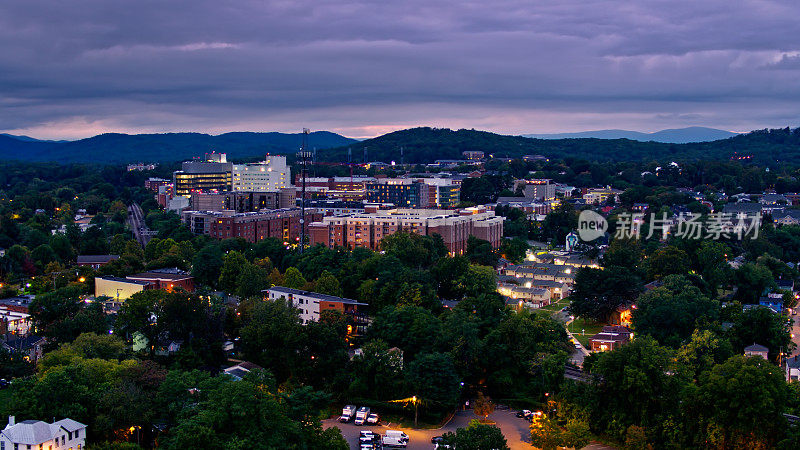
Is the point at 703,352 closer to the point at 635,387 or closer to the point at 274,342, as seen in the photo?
the point at 635,387

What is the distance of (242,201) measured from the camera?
49.0m

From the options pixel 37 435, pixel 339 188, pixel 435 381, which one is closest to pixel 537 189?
pixel 339 188

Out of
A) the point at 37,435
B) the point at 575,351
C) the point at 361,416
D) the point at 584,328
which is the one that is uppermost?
the point at 37,435

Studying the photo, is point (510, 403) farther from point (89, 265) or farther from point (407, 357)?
→ point (89, 265)

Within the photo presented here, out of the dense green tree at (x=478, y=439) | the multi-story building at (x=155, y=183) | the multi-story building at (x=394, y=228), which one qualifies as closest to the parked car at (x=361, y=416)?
the dense green tree at (x=478, y=439)

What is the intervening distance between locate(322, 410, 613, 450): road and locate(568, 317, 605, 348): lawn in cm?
675

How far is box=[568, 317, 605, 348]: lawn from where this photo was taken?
23.8 metres

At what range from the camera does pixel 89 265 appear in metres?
30.6

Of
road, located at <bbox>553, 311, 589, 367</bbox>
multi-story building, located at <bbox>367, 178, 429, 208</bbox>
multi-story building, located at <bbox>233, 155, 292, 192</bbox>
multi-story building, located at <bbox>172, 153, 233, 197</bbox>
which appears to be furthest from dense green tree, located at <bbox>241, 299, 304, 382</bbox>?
multi-story building, located at <bbox>233, 155, 292, 192</bbox>

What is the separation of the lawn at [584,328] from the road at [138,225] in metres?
24.6

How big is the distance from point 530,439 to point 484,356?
3.64 meters

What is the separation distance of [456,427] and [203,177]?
4477cm

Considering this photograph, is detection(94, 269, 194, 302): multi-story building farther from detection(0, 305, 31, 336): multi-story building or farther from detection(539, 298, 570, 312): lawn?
detection(539, 298, 570, 312): lawn

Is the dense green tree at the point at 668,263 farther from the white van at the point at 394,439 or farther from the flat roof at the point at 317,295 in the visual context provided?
the white van at the point at 394,439
